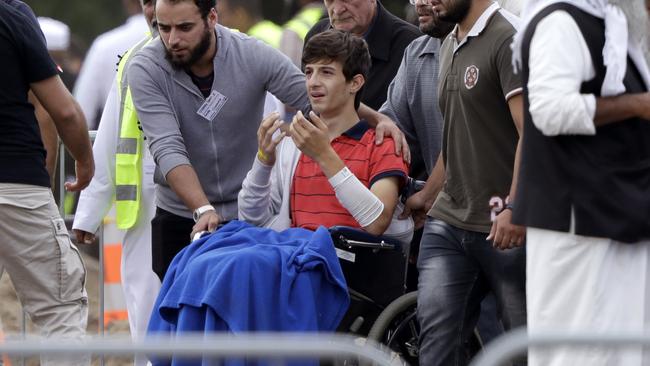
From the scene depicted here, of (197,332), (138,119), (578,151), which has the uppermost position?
(578,151)

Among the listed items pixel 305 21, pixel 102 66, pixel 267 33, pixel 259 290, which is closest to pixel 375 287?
pixel 259 290

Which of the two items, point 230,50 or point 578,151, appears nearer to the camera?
point 578,151

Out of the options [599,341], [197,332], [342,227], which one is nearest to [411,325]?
[342,227]

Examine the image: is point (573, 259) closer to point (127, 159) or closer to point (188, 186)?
point (188, 186)

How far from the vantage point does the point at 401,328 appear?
604 cm

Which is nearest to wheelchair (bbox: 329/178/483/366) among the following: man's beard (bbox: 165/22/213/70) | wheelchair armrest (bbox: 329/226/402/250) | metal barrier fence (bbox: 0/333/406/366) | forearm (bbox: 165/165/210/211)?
wheelchair armrest (bbox: 329/226/402/250)

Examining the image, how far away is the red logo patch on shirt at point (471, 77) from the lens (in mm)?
5506

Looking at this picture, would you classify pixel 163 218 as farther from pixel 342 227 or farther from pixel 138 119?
pixel 342 227

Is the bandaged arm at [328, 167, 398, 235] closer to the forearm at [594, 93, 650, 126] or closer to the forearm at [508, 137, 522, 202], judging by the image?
the forearm at [508, 137, 522, 202]

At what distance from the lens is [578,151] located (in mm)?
4750

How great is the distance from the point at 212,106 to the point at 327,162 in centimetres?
85

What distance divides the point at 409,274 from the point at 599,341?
3.16m

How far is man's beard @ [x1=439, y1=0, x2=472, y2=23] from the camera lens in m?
5.59

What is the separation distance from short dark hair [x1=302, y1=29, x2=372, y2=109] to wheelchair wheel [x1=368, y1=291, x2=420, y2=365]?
0.84m
